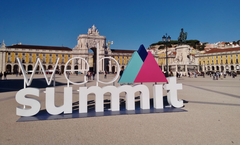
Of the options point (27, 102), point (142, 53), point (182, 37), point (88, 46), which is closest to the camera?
point (27, 102)

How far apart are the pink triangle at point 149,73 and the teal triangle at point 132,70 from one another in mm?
128

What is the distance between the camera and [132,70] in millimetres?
5203

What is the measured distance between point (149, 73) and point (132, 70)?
1.96 feet

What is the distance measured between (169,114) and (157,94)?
811 mm

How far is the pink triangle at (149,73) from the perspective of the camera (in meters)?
5.09

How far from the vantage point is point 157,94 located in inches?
Answer: 194

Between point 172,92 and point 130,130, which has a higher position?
point 172,92

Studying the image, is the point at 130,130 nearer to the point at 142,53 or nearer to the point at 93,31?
the point at 142,53

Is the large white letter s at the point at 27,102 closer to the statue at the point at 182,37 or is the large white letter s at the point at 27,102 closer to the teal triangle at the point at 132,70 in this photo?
the teal triangle at the point at 132,70

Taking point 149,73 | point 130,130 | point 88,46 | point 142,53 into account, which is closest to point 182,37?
point 142,53

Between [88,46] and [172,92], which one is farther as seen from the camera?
[88,46]

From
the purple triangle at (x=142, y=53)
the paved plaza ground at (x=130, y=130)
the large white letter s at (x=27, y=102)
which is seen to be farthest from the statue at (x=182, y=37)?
the large white letter s at (x=27, y=102)

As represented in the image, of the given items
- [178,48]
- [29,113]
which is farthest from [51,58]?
[29,113]

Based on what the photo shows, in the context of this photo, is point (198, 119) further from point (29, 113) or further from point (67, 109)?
point (29, 113)
